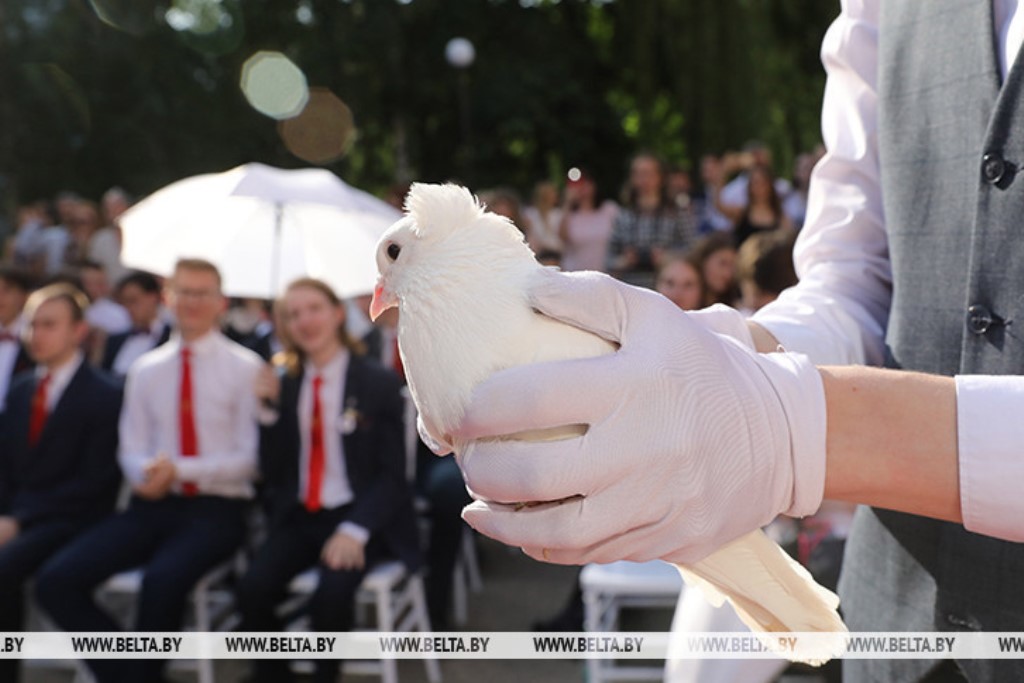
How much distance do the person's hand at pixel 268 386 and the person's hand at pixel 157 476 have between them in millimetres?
479

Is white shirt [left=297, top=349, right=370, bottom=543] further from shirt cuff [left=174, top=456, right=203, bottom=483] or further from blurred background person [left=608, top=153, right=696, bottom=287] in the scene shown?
blurred background person [left=608, top=153, right=696, bottom=287]

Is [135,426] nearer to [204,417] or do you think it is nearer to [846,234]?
[204,417]

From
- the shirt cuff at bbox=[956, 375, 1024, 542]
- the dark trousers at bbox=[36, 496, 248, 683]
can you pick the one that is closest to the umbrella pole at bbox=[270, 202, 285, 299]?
the dark trousers at bbox=[36, 496, 248, 683]

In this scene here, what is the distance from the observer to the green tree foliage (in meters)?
14.8

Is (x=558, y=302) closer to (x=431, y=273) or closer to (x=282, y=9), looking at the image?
(x=431, y=273)

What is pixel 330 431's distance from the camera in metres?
4.16

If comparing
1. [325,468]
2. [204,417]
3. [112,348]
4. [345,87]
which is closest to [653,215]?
[112,348]

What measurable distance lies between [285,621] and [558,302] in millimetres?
3516

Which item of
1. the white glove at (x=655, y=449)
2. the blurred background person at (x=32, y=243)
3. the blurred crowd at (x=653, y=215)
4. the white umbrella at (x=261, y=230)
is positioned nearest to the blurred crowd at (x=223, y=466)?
the white umbrella at (x=261, y=230)

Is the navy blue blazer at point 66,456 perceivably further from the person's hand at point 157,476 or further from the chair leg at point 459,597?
the chair leg at point 459,597

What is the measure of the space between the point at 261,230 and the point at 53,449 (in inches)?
57.9

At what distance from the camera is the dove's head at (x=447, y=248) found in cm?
113

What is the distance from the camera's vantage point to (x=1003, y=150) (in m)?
0.99

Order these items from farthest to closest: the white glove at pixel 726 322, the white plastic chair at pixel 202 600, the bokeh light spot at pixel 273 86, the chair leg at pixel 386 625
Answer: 1. the bokeh light spot at pixel 273 86
2. the white plastic chair at pixel 202 600
3. the chair leg at pixel 386 625
4. the white glove at pixel 726 322
